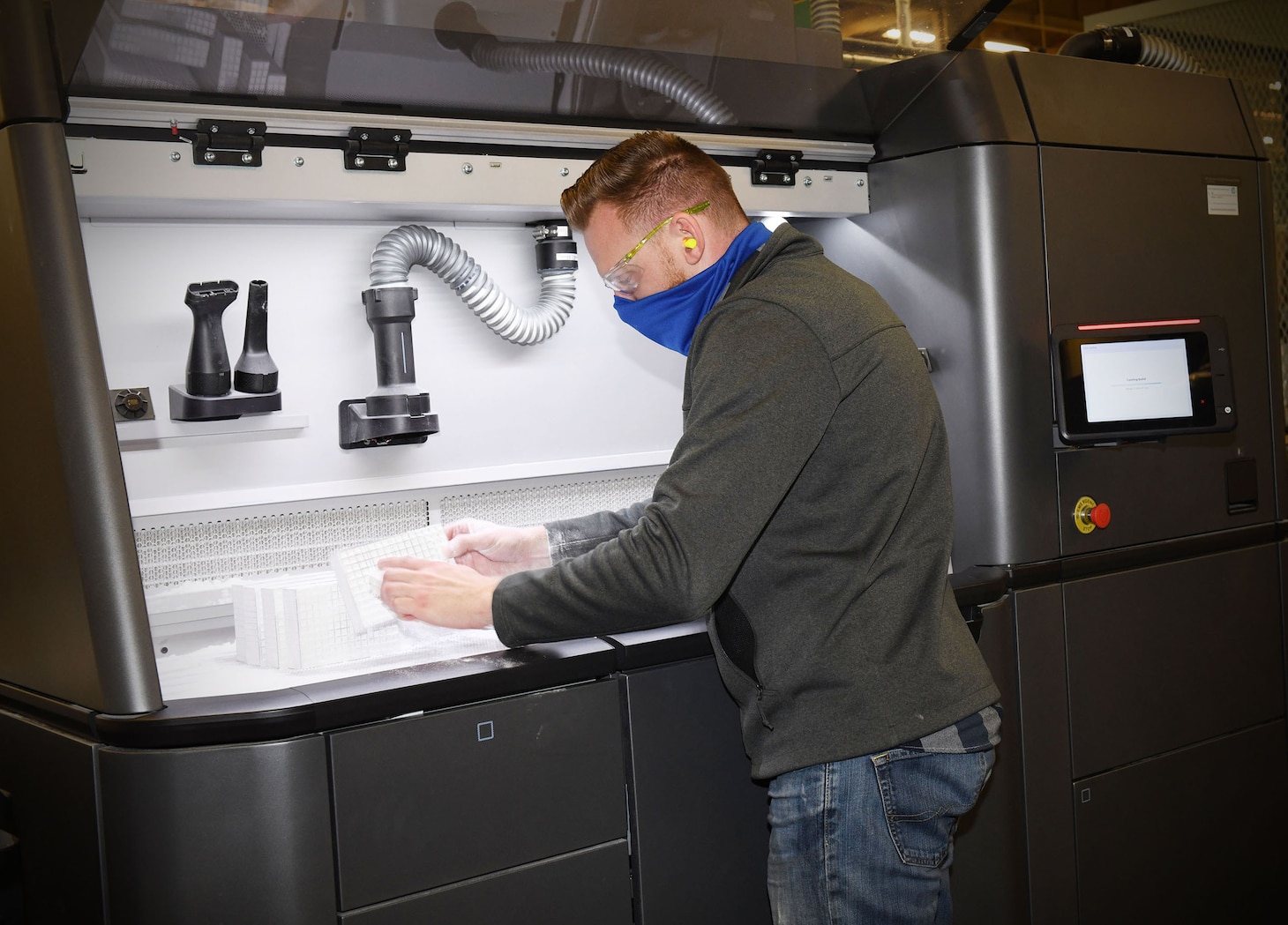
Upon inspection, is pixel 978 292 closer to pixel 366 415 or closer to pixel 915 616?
pixel 915 616

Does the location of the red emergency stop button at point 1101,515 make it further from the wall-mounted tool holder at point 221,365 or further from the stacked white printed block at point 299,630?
the wall-mounted tool holder at point 221,365

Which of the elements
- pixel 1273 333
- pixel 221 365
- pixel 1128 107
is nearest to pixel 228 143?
pixel 221 365

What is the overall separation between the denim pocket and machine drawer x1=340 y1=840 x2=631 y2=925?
1.48ft

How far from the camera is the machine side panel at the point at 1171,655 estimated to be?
2070 millimetres

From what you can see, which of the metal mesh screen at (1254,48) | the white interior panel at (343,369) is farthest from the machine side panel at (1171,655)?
the white interior panel at (343,369)

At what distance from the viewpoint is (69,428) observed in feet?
4.45

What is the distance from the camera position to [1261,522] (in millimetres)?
2318

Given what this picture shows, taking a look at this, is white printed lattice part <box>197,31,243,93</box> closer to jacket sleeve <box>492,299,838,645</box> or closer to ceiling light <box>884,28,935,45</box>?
jacket sleeve <box>492,299,838,645</box>

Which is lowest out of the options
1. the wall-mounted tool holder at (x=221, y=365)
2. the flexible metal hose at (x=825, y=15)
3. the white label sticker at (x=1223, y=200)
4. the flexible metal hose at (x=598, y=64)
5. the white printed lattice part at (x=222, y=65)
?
the wall-mounted tool holder at (x=221, y=365)

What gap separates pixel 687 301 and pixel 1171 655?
137 cm

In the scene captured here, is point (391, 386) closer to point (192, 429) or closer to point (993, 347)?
point (192, 429)

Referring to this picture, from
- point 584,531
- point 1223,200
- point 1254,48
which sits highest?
point 1254,48

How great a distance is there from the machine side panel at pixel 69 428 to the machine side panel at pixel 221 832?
11 cm

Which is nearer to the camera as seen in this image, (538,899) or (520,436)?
(538,899)
